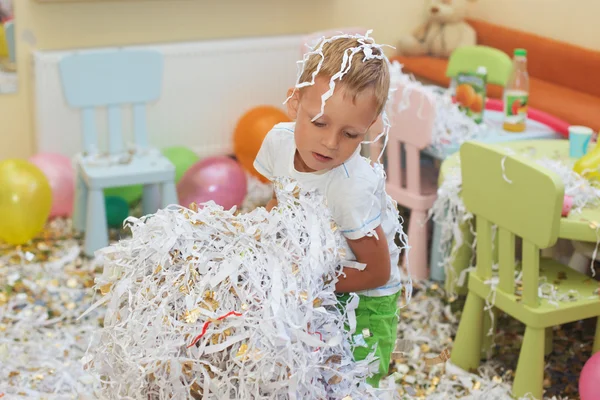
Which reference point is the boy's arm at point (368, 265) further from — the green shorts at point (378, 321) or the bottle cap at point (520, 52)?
the bottle cap at point (520, 52)

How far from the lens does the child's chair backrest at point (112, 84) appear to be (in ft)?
11.3

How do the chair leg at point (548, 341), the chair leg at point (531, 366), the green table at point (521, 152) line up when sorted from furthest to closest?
the green table at point (521, 152) → the chair leg at point (548, 341) → the chair leg at point (531, 366)

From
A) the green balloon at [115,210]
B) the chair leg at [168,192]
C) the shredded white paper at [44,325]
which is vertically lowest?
the shredded white paper at [44,325]

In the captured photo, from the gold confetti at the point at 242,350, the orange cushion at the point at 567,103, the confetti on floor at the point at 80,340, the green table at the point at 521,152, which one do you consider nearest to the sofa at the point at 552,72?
the orange cushion at the point at 567,103

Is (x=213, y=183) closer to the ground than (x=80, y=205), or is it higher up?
higher up

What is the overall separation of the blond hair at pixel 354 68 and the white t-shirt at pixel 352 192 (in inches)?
5.5

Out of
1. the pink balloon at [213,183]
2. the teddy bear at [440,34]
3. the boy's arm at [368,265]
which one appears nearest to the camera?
the boy's arm at [368,265]

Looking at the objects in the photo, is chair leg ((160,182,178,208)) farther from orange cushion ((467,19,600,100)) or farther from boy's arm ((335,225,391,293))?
orange cushion ((467,19,600,100))

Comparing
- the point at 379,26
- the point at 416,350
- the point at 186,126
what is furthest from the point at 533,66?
the point at 416,350

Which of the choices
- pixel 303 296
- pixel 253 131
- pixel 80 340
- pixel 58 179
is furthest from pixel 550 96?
pixel 303 296

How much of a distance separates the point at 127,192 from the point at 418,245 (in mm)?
1395

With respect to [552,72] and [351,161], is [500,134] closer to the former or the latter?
[552,72]

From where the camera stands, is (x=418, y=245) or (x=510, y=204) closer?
(x=510, y=204)

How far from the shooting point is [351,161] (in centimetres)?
159
